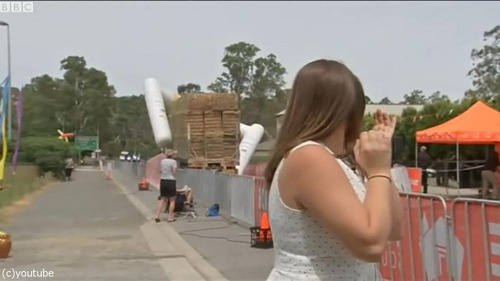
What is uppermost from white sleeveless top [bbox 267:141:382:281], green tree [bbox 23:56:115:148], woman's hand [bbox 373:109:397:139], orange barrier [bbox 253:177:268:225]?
green tree [bbox 23:56:115:148]

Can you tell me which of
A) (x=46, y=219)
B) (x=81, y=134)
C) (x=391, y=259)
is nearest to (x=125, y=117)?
(x=81, y=134)

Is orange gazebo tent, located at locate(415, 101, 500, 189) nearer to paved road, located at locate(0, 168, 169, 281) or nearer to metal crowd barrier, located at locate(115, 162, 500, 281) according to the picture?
paved road, located at locate(0, 168, 169, 281)

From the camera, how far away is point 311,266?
2.31 meters

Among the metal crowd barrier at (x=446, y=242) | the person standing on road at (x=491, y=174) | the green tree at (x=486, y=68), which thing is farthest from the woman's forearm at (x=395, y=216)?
the green tree at (x=486, y=68)

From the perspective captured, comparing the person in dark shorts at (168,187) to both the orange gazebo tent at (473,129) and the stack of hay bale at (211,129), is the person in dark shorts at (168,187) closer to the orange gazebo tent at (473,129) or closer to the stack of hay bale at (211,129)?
the orange gazebo tent at (473,129)

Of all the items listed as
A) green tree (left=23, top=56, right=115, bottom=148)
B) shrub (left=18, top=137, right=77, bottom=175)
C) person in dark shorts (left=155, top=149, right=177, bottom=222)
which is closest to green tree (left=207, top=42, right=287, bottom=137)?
green tree (left=23, top=56, right=115, bottom=148)

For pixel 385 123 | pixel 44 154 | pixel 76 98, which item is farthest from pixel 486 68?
pixel 76 98

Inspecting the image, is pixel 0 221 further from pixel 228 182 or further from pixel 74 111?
pixel 74 111

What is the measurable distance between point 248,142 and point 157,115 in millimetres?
5222

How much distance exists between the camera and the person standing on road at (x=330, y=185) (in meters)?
2.18

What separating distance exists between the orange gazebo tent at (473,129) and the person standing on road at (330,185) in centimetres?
1757

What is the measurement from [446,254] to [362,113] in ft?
15.7

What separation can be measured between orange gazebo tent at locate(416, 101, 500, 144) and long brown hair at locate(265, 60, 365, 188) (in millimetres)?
17546

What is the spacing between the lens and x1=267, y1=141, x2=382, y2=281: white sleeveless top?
2.29 metres
